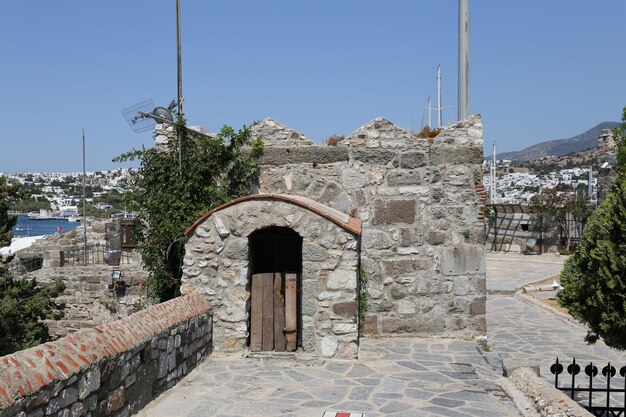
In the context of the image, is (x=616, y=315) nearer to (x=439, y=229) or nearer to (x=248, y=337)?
(x=439, y=229)

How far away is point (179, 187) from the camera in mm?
9695

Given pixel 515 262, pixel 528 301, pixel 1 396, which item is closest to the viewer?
pixel 1 396

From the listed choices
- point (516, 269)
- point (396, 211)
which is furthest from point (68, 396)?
point (516, 269)

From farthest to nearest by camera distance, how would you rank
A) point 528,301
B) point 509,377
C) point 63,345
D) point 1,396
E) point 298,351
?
point 528,301, point 298,351, point 509,377, point 63,345, point 1,396

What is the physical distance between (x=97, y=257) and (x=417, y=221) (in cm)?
1627

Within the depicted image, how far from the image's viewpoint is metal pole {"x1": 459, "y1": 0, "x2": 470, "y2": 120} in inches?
452

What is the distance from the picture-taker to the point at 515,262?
82.4 feet

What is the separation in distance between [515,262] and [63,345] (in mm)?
22894

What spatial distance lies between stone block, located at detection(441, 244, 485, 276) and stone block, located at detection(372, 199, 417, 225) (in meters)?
0.78

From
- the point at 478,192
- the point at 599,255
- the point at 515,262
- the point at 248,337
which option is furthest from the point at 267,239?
the point at 515,262

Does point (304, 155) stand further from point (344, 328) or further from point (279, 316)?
point (344, 328)

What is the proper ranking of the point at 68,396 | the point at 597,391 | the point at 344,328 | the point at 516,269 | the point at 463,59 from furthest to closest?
the point at 516,269 → the point at 463,59 → the point at 344,328 → the point at 597,391 → the point at 68,396

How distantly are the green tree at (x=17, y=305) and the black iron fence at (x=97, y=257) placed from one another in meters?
8.73

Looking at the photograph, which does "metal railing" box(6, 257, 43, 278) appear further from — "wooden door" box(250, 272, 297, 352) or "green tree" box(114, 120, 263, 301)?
"wooden door" box(250, 272, 297, 352)
